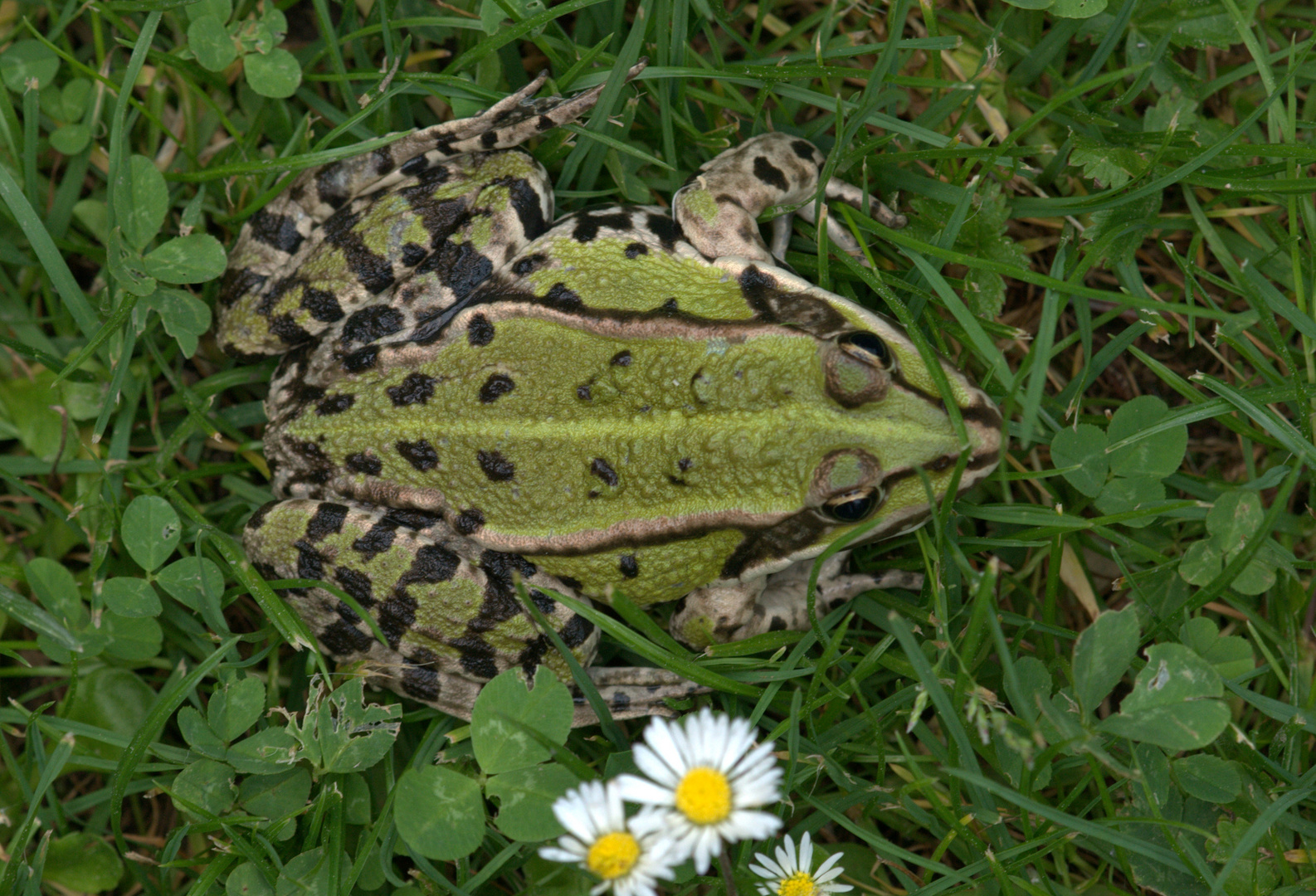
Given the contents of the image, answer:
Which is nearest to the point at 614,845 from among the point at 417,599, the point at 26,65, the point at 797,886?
the point at 797,886

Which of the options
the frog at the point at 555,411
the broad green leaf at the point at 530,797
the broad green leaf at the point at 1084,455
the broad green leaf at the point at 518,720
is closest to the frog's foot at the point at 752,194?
the frog at the point at 555,411

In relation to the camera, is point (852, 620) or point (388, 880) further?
point (852, 620)

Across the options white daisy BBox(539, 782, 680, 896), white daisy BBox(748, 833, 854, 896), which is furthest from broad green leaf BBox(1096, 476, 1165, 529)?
white daisy BBox(539, 782, 680, 896)

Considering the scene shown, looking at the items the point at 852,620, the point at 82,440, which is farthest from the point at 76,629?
the point at 852,620

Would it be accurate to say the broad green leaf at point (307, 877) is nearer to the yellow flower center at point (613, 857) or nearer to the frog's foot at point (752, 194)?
the yellow flower center at point (613, 857)

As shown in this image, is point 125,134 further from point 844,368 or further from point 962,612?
point 962,612

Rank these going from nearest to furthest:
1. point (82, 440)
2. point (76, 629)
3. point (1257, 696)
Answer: point (1257, 696) < point (76, 629) < point (82, 440)

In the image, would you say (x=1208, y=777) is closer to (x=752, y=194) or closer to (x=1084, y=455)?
(x=1084, y=455)
